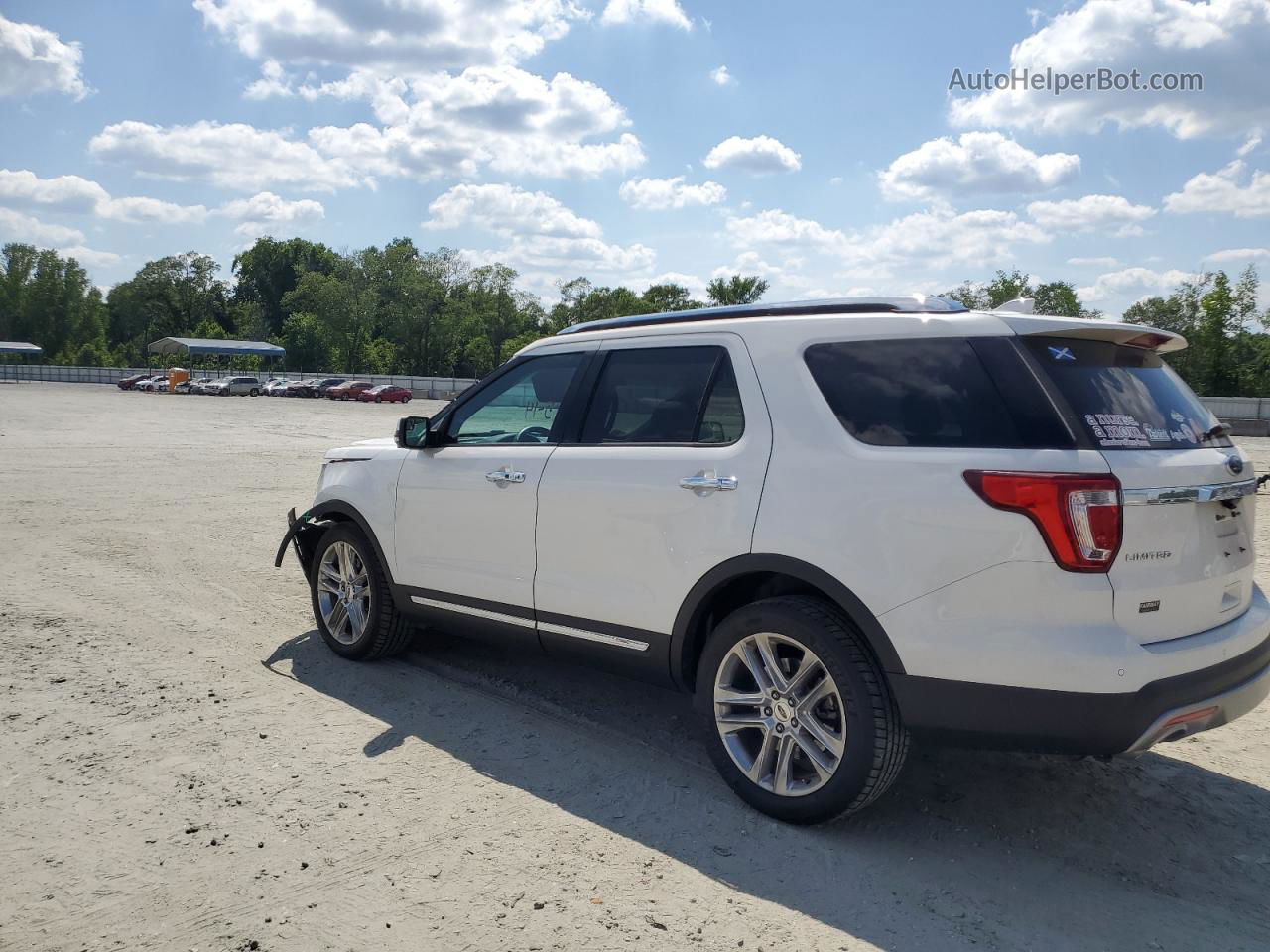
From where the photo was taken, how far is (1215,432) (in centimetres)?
368

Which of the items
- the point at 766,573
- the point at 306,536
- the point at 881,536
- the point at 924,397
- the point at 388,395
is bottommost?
the point at 388,395

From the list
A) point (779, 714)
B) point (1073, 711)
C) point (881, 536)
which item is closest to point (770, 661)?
point (779, 714)

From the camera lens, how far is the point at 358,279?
99438 millimetres

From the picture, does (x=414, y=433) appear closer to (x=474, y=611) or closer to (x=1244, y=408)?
(x=474, y=611)

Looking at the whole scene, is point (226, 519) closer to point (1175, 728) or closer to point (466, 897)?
point (466, 897)

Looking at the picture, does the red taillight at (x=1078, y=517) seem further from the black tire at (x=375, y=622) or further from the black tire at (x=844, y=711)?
the black tire at (x=375, y=622)

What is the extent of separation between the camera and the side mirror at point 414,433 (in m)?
5.21

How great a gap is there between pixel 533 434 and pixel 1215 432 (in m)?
2.87

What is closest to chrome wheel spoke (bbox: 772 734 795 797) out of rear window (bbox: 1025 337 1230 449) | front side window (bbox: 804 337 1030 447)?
front side window (bbox: 804 337 1030 447)

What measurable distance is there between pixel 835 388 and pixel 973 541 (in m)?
0.81

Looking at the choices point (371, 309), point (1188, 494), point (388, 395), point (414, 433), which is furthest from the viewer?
point (371, 309)

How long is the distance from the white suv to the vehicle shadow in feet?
0.84

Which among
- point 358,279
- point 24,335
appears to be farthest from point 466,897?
point 24,335

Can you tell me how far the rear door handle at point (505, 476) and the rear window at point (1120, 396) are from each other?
230 cm
